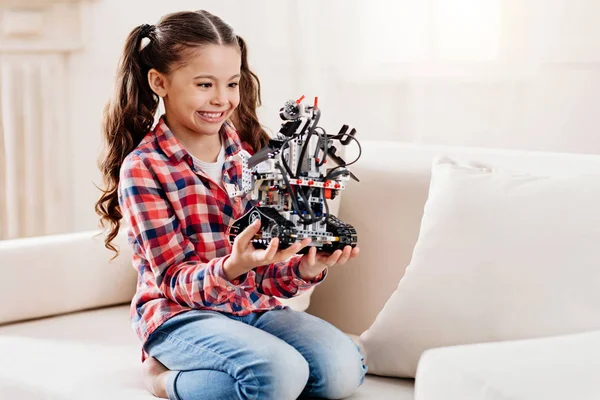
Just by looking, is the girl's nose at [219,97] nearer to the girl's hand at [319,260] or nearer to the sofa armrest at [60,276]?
the girl's hand at [319,260]

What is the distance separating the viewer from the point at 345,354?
1.35 m

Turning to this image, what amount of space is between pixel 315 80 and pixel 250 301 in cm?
131

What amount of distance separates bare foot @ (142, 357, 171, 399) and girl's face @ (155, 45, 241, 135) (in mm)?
394

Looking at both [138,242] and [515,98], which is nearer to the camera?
[138,242]

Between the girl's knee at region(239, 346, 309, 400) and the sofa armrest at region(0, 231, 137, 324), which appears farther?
the sofa armrest at region(0, 231, 137, 324)

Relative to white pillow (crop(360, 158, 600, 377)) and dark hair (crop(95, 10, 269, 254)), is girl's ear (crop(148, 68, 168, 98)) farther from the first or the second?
white pillow (crop(360, 158, 600, 377))

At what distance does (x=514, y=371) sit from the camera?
2.99 feet

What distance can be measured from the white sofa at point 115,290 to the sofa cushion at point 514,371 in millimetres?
381

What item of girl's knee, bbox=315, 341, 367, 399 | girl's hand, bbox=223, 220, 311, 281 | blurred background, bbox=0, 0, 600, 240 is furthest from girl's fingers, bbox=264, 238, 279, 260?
blurred background, bbox=0, 0, 600, 240

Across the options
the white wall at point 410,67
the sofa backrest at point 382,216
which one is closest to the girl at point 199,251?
the sofa backrest at point 382,216

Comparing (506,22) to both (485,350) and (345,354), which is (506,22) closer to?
(345,354)

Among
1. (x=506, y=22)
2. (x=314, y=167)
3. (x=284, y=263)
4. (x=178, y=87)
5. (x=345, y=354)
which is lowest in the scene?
(x=345, y=354)

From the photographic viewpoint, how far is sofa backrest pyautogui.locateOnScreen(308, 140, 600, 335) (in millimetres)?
1645

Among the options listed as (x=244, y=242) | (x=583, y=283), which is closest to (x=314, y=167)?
(x=244, y=242)
